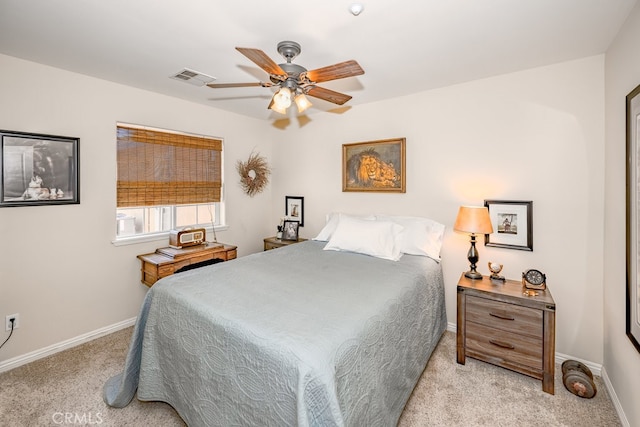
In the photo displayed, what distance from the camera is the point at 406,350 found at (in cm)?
180

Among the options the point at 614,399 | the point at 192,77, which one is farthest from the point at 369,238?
the point at 192,77

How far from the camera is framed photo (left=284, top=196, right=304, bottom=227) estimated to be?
4.16m

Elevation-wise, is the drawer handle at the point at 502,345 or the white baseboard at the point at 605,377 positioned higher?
the drawer handle at the point at 502,345

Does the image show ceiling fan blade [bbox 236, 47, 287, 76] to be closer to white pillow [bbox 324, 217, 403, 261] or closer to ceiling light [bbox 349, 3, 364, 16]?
ceiling light [bbox 349, 3, 364, 16]

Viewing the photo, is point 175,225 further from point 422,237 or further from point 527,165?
point 527,165

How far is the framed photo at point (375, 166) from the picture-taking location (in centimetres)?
321

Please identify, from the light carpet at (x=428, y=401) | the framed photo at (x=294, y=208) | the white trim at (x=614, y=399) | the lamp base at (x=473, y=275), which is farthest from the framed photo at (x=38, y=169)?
the white trim at (x=614, y=399)

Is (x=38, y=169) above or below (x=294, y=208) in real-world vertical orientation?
above

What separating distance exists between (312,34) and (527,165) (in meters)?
2.10

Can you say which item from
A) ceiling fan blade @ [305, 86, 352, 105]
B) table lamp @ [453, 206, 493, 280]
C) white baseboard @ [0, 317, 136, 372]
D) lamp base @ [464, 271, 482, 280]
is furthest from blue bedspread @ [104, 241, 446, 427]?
ceiling fan blade @ [305, 86, 352, 105]

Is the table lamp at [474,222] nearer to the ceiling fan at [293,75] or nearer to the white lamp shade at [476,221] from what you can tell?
the white lamp shade at [476,221]

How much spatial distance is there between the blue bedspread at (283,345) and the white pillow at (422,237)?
0.44 metres

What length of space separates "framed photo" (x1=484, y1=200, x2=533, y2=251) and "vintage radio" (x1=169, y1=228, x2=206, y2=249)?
3042 mm

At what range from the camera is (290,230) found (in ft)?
13.2
